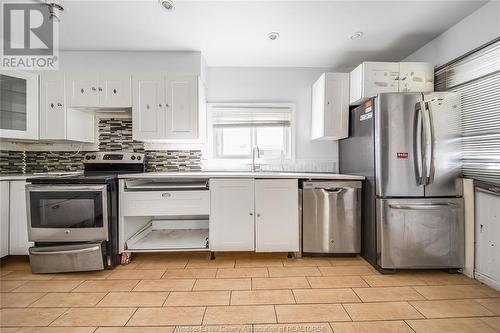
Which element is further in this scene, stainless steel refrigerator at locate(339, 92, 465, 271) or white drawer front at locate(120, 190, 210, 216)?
white drawer front at locate(120, 190, 210, 216)

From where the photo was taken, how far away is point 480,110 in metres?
2.04

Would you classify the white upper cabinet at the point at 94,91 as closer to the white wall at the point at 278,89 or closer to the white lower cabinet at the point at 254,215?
the white wall at the point at 278,89

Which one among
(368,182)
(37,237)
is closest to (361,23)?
(368,182)

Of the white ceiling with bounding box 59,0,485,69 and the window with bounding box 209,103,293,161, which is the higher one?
the white ceiling with bounding box 59,0,485,69

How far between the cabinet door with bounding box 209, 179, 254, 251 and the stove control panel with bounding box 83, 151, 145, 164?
1.15m

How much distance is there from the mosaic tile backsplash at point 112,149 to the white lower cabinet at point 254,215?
88 centimetres

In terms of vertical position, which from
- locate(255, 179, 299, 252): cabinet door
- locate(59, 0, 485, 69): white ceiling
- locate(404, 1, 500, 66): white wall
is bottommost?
locate(255, 179, 299, 252): cabinet door

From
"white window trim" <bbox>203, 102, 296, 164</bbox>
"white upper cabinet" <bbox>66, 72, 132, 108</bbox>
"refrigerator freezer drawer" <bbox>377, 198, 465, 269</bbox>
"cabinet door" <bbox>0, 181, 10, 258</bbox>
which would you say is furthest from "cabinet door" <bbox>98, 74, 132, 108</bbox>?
"refrigerator freezer drawer" <bbox>377, 198, 465, 269</bbox>

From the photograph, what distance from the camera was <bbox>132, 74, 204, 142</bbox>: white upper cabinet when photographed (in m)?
2.69

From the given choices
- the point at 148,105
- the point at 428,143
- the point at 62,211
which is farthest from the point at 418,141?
the point at 62,211

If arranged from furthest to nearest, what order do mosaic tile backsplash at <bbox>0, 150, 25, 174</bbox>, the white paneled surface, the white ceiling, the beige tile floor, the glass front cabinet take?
mosaic tile backsplash at <bbox>0, 150, 25, 174</bbox>
the glass front cabinet
the white ceiling
the white paneled surface
the beige tile floor

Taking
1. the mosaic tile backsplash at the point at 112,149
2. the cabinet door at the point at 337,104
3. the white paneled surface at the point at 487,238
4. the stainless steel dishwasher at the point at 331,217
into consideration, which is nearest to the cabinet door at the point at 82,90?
the mosaic tile backsplash at the point at 112,149

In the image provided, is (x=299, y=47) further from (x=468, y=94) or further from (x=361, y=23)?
(x=468, y=94)

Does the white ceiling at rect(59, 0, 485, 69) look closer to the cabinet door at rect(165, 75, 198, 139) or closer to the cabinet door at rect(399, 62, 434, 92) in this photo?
the cabinet door at rect(399, 62, 434, 92)
